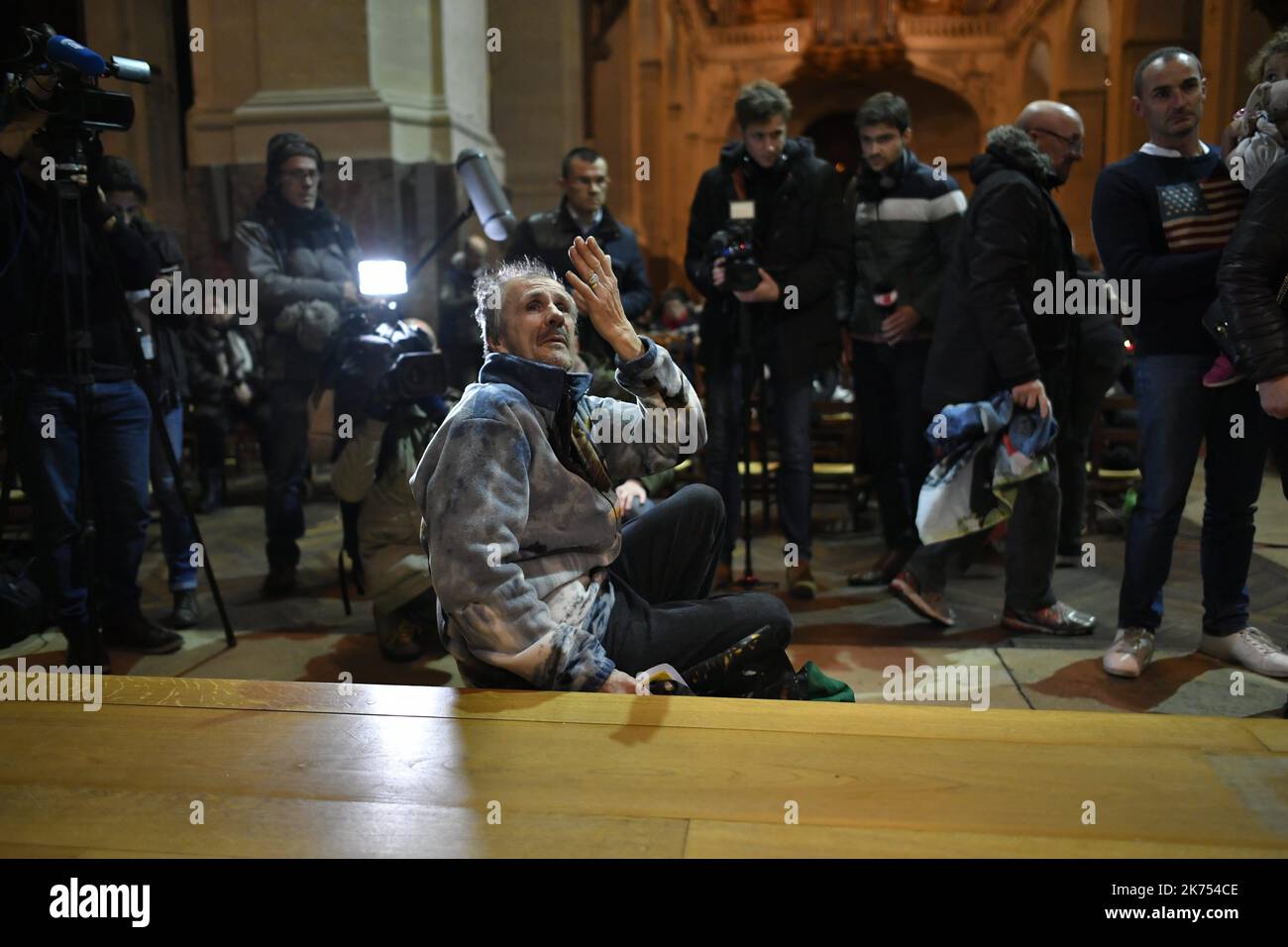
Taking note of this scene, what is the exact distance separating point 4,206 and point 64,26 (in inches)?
267

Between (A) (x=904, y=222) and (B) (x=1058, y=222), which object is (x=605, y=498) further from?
(A) (x=904, y=222)

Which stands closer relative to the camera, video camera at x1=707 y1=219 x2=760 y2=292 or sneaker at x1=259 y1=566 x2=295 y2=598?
video camera at x1=707 y1=219 x2=760 y2=292

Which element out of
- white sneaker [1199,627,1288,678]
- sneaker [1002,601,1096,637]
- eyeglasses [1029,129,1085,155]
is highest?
eyeglasses [1029,129,1085,155]

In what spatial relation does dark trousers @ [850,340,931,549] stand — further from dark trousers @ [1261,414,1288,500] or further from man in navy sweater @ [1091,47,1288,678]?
dark trousers @ [1261,414,1288,500]

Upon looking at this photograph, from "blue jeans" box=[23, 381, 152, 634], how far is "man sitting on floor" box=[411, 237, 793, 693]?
1562mm

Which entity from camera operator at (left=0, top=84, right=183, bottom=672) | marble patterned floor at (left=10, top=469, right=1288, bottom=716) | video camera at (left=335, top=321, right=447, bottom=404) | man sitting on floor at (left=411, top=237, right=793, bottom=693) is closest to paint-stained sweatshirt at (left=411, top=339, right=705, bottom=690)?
man sitting on floor at (left=411, top=237, right=793, bottom=693)

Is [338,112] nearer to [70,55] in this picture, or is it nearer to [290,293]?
[290,293]

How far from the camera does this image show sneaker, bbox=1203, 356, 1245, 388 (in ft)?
10.6

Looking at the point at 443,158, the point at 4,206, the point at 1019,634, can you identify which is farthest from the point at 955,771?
the point at 443,158

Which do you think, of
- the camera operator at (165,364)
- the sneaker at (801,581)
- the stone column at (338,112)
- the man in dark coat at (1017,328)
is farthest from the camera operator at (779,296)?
the stone column at (338,112)

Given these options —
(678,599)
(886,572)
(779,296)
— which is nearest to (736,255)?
(779,296)

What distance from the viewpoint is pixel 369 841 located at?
1609 mm

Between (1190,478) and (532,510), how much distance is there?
2.19m

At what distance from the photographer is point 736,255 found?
449 centimetres
